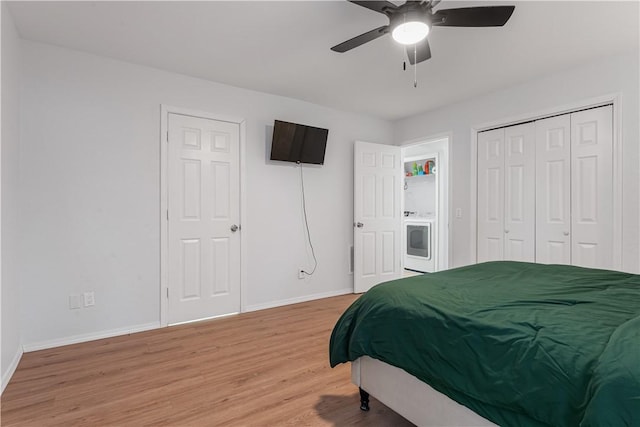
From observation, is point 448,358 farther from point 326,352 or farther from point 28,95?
point 28,95

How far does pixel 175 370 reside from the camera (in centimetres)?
234

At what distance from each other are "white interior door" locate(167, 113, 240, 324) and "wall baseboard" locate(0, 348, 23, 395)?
1115 millimetres

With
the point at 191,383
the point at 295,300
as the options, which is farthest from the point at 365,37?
the point at 295,300

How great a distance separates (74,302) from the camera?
111 inches

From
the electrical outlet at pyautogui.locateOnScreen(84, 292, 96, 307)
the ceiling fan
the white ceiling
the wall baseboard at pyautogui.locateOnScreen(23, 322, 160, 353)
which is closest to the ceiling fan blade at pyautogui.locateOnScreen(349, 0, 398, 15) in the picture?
Answer: the ceiling fan

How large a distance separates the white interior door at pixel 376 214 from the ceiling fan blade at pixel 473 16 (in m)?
2.61

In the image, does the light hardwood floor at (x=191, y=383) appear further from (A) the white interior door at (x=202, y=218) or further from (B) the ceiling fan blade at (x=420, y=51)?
(B) the ceiling fan blade at (x=420, y=51)

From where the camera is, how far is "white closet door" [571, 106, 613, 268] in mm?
3002

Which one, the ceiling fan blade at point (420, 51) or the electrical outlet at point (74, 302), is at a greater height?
the ceiling fan blade at point (420, 51)

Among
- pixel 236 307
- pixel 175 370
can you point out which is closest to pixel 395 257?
pixel 236 307

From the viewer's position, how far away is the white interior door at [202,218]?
3.30 metres

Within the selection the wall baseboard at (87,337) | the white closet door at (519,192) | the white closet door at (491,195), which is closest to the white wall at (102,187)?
the wall baseboard at (87,337)

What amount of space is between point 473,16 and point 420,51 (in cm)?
47

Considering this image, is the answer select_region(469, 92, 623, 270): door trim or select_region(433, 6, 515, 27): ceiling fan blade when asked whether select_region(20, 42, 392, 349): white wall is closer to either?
select_region(433, 6, 515, 27): ceiling fan blade
